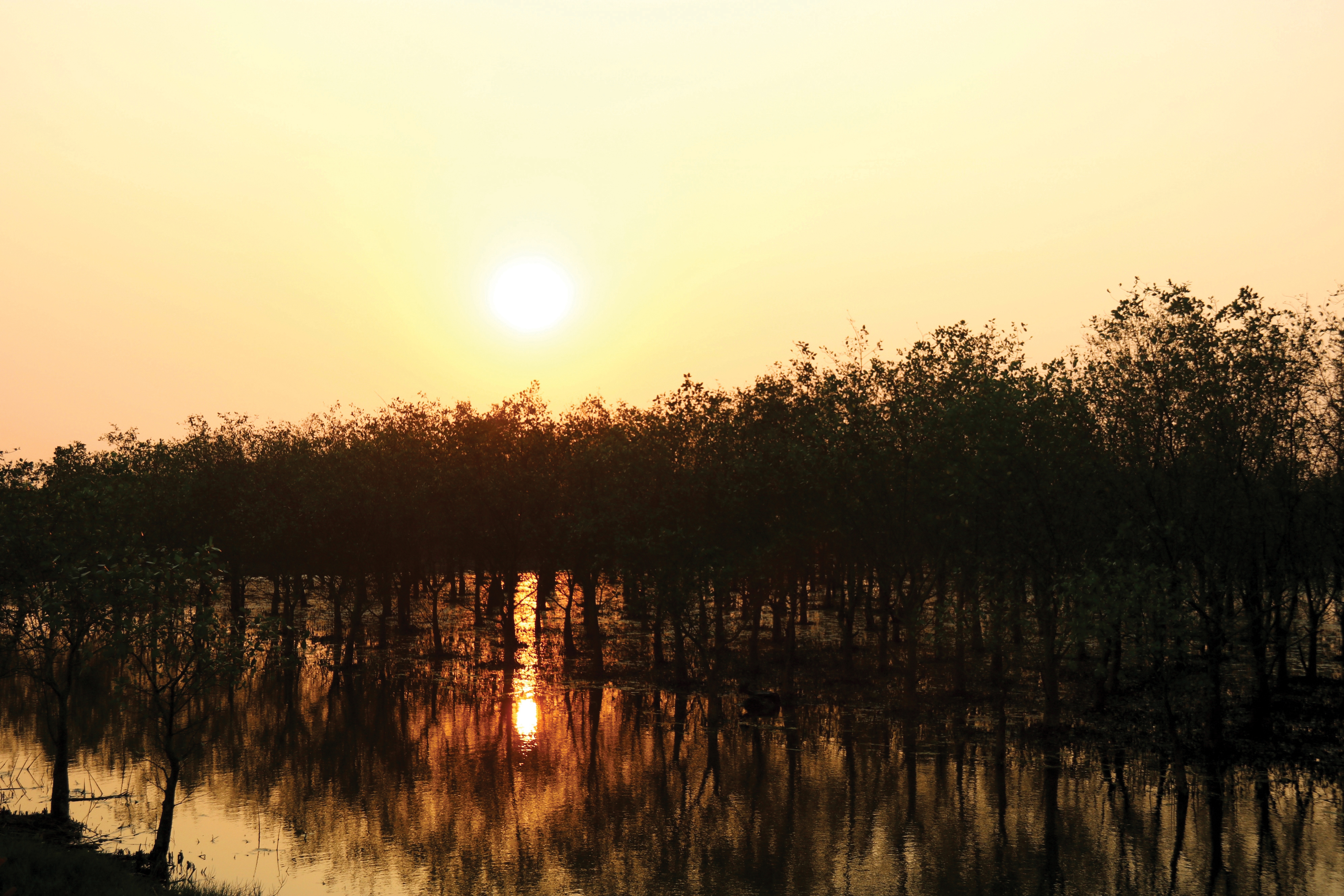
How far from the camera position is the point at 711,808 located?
135 feet

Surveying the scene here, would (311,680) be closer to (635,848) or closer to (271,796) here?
(271,796)

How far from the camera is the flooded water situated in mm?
32844

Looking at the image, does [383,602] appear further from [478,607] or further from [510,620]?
[478,607]

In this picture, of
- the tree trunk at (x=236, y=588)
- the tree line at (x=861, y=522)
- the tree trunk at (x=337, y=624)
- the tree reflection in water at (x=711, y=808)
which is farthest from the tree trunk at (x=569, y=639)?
the tree trunk at (x=236, y=588)

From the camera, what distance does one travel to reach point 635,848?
3616 centimetres

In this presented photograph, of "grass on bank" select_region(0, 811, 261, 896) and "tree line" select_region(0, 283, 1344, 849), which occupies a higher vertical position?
"tree line" select_region(0, 283, 1344, 849)

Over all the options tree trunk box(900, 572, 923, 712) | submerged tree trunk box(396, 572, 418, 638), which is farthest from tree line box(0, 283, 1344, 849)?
submerged tree trunk box(396, 572, 418, 638)

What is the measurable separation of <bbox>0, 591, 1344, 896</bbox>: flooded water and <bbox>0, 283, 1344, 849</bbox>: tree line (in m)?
4.63

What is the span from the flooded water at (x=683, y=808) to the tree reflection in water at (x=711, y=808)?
5.5 inches

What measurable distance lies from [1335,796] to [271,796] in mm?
47707

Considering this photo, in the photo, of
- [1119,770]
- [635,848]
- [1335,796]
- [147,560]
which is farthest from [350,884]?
[1335,796]

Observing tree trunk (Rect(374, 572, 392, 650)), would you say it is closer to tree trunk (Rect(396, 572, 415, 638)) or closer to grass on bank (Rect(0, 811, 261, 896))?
tree trunk (Rect(396, 572, 415, 638))

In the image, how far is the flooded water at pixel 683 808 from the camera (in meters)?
32.8

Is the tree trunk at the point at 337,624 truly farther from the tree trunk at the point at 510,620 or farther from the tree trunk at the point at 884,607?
the tree trunk at the point at 884,607
